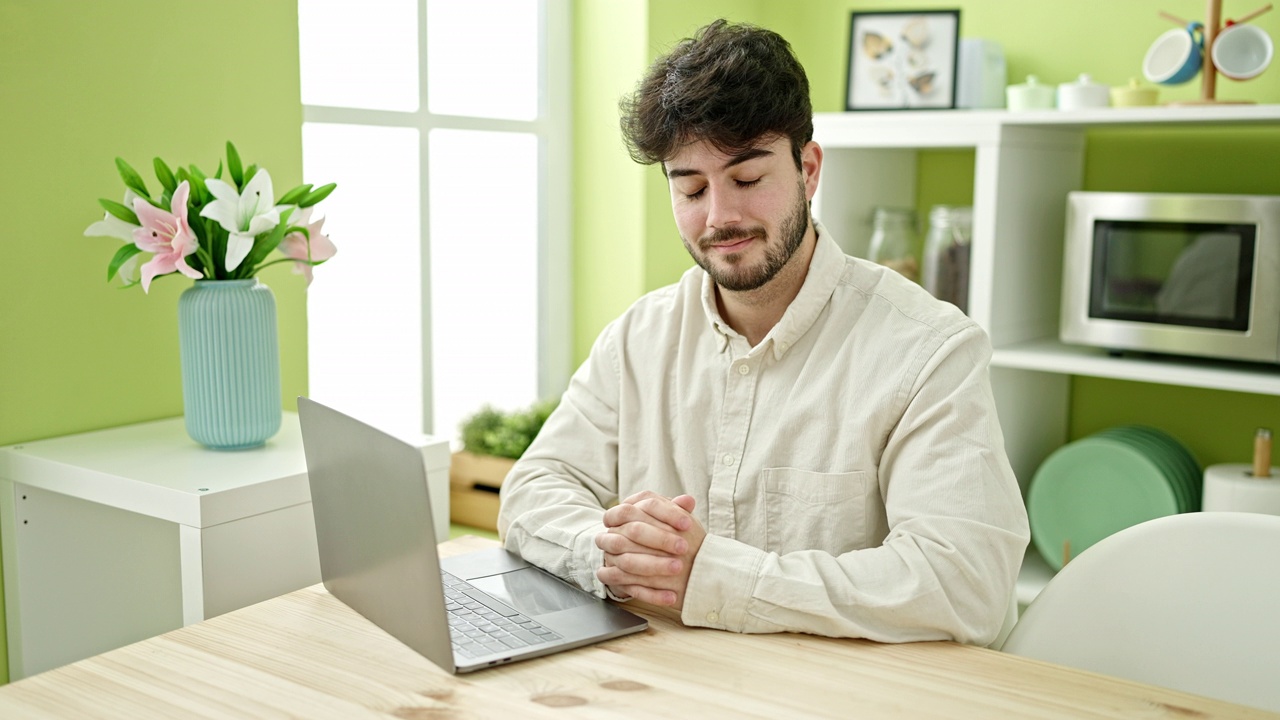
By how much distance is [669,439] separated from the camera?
1.54 meters

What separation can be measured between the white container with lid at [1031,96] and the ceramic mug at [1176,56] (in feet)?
0.63

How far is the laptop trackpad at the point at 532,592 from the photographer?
121 centimetres

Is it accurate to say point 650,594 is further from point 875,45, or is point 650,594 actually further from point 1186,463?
point 875,45

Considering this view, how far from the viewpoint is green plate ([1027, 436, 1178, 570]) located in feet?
7.55

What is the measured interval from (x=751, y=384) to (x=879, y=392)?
17cm

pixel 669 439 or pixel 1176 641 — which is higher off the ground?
pixel 669 439

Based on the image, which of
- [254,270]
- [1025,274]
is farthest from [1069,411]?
[254,270]

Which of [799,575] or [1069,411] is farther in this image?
[1069,411]

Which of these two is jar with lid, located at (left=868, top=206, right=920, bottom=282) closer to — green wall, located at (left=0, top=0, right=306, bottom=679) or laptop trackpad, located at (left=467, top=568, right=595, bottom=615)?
green wall, located at (left=0, top=0, right=306, bottom=679)

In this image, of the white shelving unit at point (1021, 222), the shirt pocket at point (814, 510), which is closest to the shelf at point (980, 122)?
the white shelving unit at point (1021, 222)

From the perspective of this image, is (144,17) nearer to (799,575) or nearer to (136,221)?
(136,221)

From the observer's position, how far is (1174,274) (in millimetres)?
2217

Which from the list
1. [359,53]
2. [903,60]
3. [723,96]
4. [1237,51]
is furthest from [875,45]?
[723,96]

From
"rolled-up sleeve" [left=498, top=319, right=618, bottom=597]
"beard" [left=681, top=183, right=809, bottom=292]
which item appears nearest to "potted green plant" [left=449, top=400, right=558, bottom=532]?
"rolled-up sleeve" [left=498, top=319, right=618, bottom=597]
